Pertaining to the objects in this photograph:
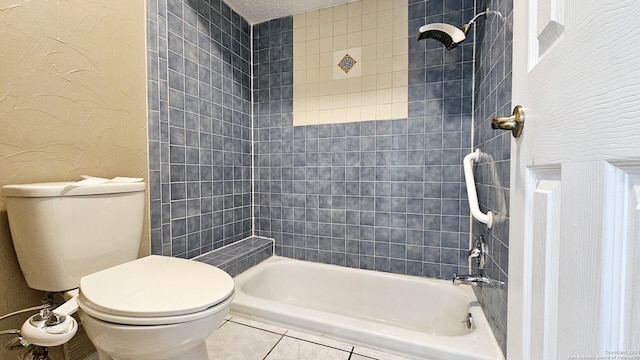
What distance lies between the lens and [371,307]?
1.76 metres

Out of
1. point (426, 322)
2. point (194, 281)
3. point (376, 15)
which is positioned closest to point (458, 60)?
point (376, 15)

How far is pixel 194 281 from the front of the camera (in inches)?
35.0

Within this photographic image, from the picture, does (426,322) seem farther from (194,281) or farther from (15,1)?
(15,1)

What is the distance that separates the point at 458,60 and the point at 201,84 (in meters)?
1.61

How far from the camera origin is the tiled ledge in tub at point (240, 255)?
1.67m

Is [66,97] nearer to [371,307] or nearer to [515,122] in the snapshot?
[515,122]

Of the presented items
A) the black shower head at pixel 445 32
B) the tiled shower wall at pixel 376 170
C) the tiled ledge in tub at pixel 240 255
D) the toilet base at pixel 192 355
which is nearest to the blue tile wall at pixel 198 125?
the tiled ledge in tub at pixel 240 255

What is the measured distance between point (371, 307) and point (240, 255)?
93 cm

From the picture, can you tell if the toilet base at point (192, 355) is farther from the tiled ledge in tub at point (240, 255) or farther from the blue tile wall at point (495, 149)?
the blue tile wall at point (495, 149)

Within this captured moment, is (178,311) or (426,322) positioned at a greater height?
(178,311)

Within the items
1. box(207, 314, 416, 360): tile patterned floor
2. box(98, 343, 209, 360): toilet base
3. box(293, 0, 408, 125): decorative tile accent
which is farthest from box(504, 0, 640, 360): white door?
box(293, 0, 408, 125): decorative tile accent

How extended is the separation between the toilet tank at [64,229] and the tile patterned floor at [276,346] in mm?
572

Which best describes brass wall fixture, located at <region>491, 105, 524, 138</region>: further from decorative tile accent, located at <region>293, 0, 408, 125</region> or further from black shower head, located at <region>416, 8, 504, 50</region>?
decorative tile accent, located at <region>293, 0, 408, 125</region>

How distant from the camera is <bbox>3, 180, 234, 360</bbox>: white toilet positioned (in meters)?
0.72
